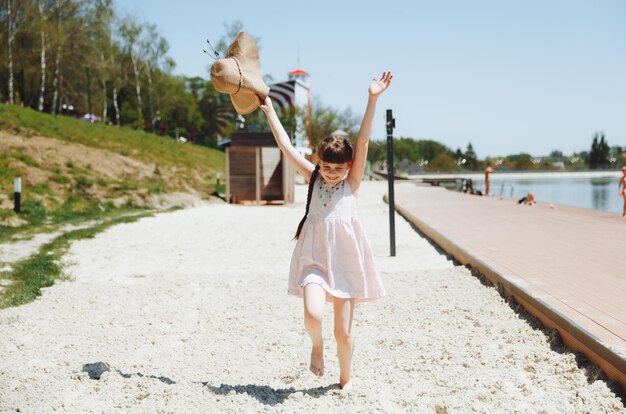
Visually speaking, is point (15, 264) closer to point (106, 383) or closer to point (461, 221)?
point (106, 383)

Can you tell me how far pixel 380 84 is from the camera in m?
3.71

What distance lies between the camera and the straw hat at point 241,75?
3.88 meters

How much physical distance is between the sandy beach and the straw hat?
190 cm

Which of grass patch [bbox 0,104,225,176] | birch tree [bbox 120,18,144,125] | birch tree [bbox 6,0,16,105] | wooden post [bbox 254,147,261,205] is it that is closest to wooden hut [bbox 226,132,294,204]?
wooden post [bbox 254,147,261,205]

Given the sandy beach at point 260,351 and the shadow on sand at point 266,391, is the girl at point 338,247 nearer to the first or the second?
the shadow on sand at point 266,391

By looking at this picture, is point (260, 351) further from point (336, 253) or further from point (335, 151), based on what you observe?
point (335, 151)

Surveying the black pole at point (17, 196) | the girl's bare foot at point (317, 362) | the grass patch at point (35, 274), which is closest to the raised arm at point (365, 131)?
the girl's bare foot at point (317, 362)

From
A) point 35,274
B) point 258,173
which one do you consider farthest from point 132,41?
point 35,274

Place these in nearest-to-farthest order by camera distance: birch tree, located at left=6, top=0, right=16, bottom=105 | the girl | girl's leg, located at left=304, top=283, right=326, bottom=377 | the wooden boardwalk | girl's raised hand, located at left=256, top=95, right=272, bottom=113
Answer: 1. girl's leg, located at left=304, top=283, right=326, bottom=377
2. the girl
3. girl's raised hand, located at left=256, top=95, right=272, bottom=113
4. the wooden boardwalk
5. birch tree, located at left=6, top=0, right=16, bottom=105

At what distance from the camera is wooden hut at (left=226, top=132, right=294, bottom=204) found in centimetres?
2231

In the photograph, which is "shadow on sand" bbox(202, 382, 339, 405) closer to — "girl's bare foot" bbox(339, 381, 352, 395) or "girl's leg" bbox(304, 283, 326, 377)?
"girl's bare foot" bbox(339, 381, 352, 395)

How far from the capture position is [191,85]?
269ft

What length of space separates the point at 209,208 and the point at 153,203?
193 cm

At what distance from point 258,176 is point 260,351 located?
17.7 meters
